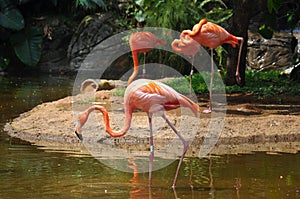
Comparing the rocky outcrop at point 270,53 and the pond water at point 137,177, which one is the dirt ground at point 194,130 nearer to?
the pond water at point 137,177

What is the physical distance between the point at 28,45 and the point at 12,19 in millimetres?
651

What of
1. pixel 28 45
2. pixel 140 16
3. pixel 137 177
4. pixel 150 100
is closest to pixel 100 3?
pixel 140 16

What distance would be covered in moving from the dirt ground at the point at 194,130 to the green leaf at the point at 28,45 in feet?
18.2

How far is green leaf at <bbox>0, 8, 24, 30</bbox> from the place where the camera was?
14.4m

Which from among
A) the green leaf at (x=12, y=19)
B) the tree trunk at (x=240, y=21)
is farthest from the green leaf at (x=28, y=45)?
the tree trunk at (x=240, y=21)

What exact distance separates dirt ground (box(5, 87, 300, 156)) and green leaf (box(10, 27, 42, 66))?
5542mm

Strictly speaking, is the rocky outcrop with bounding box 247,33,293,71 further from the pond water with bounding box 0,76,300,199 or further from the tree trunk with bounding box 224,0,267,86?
the pond water with bounding box 0,76,300,199

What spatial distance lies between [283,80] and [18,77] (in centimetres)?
557

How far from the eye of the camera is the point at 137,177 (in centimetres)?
562

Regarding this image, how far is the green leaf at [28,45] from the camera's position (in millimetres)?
14289

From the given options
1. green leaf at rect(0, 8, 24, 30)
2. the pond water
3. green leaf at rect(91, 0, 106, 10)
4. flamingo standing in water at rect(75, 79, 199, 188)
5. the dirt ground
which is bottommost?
the pond water

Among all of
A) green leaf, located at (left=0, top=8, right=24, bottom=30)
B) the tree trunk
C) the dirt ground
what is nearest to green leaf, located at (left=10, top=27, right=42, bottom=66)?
green leaf, located at (left=0, top=8, right=24, bottom=30)

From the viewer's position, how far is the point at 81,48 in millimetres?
14977

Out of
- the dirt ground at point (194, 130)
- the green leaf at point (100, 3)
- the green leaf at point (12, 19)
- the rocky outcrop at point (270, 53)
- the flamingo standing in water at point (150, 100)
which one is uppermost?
the green leaf at point (100, 3)
